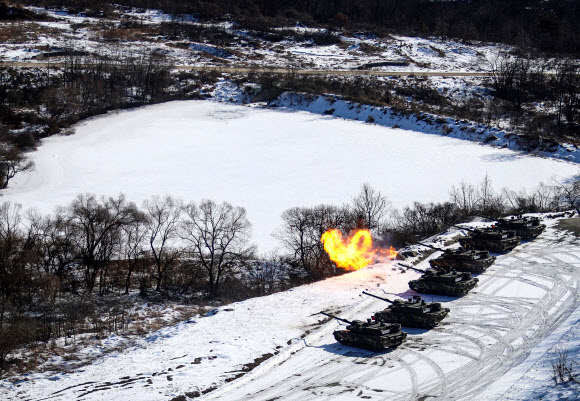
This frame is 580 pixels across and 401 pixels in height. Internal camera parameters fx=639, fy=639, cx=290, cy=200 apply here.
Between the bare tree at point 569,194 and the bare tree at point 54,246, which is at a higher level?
the bare tree at point 569,194

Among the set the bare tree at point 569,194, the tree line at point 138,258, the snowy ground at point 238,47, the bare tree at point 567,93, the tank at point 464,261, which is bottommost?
the tree line at point 138,258

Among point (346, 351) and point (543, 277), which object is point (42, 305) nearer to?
point (346, 351)

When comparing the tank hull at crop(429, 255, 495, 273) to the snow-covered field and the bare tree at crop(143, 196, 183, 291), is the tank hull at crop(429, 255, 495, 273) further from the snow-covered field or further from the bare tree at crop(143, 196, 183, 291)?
the bare tree at crop(143, 196, 183, 291)

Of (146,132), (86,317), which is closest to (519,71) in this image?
(146,132)

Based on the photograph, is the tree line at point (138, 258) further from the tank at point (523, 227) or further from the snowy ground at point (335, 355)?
the tank at point (523, 227)

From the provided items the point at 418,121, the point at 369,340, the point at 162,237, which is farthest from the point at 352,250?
the point at 418,121

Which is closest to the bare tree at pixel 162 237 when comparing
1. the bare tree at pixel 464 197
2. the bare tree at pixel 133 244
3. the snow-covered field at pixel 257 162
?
the bare tree at pixel 133 244
